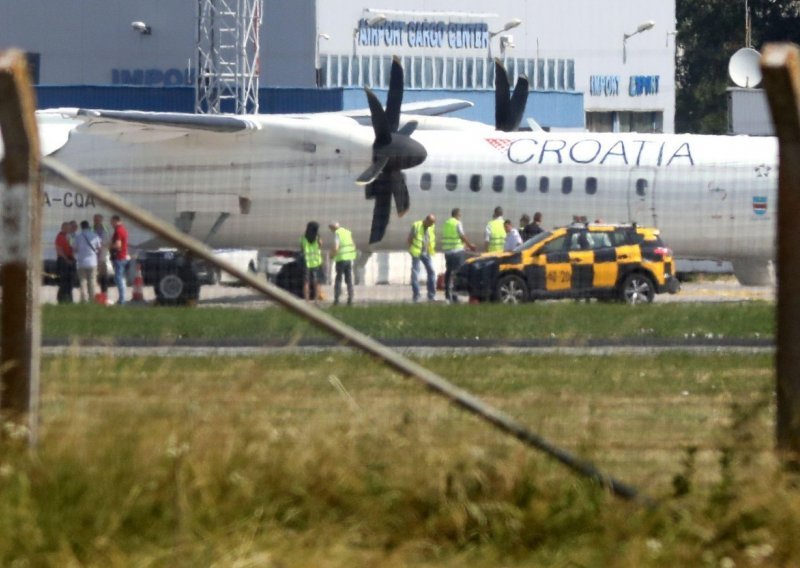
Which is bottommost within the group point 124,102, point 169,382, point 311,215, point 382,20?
point 169,382

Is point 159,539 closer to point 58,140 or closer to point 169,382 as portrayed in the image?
point 169,382

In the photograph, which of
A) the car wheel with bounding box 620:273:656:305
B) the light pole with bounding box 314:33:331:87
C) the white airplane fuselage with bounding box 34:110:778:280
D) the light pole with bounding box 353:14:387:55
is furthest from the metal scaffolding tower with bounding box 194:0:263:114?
the car wheel with bounding box 620:273:656:305

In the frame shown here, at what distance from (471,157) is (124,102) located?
2671cm

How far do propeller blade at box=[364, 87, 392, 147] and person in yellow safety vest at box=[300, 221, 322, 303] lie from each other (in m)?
12.2

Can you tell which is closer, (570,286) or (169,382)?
(169,382)

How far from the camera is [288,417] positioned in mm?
5934

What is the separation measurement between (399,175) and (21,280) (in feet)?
50.4

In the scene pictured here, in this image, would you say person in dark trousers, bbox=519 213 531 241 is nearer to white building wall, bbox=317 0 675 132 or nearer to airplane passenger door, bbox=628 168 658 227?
airplane passenger door, bbox=628 168 658 227

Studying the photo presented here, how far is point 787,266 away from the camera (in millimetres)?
5414

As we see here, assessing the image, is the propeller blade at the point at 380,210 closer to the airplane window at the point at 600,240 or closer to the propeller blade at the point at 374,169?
the propeller blade at the point at 374,169

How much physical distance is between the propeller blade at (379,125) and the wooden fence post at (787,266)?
1784 cm

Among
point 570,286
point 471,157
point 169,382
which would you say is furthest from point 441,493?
point 471,157

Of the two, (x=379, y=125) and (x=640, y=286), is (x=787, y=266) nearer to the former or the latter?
(x=640, y=286)

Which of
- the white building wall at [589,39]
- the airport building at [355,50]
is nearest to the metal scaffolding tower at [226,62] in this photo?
the airport building at [355,50]
